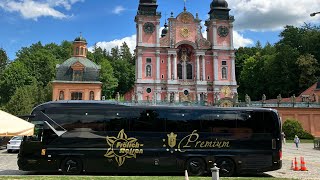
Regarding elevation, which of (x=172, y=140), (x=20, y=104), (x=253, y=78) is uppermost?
(x=253, y=78)

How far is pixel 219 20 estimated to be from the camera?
70.1 m

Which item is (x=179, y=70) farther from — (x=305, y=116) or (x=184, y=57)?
(x=305, y=116)

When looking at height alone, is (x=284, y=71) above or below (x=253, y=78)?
below

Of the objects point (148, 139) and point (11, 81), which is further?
point (11, 81)

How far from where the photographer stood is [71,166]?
16422 millimetres

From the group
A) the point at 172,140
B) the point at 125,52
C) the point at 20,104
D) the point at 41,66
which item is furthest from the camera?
the point at 125,52

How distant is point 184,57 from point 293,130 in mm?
28376

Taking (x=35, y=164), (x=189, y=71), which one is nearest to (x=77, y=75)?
(x=189, y=71)

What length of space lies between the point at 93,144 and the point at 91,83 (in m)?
45.6

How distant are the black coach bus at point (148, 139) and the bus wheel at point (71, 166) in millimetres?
45

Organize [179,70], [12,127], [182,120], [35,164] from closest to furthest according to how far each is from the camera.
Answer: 1. [12,127]
2. [35,164]
3. [182,120]
4. [179,70]

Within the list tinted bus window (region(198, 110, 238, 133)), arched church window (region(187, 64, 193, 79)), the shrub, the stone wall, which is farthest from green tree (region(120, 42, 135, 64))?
tinted bus window (region(198, 110, 238, 133))

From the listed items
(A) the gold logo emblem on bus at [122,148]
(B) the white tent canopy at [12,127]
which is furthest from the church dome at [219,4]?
(B) the white tent canopy at [12,127]

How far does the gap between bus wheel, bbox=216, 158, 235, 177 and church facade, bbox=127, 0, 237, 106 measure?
157 ft
